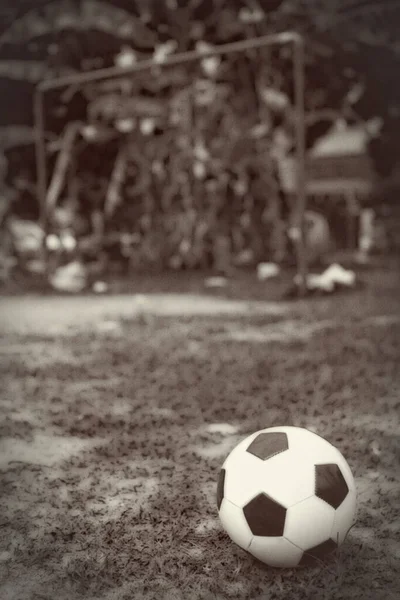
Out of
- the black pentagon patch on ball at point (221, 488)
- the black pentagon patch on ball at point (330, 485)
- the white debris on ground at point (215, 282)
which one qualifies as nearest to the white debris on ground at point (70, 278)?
the white debris on ground at point (215, 282)

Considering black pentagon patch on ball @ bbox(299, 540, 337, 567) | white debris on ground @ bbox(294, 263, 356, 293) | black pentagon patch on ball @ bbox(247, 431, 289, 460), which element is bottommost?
white debris on ground @ bbox(294, 263, 356, 293)

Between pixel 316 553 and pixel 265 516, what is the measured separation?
0.19 m

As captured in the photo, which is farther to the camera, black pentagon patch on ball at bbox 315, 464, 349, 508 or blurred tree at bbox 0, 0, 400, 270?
blurred tree at bbox 0, 0, 400, 270

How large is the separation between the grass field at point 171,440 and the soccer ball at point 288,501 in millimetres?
92

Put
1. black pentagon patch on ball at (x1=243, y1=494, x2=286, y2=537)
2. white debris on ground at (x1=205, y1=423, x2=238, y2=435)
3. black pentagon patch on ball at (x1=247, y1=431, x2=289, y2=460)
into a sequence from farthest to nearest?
white debris on ground at (x1=205, y1=423, x2=238, y2=435) < black pentagon patch on ball at (x1=247, y1=431, x2=289, y2=460) < black pentagon patch on ball at (x1=243, y1=494, x2=286, y2=537)

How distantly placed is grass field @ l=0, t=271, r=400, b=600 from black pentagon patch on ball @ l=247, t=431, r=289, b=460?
311 millimetres

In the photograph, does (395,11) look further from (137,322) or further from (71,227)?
(137,322)

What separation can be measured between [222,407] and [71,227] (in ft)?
27.1

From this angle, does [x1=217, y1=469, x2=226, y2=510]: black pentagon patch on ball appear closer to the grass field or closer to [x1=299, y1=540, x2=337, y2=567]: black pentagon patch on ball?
the grass field

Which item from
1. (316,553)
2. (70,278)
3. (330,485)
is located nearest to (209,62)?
(70,278)

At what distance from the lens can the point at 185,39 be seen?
10.5 meters

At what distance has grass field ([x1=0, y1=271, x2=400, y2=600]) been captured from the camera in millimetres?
1758

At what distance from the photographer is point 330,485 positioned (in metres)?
1.78

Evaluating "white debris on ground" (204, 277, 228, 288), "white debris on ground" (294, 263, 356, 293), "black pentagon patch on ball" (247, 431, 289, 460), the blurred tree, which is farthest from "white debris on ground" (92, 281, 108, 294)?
"black pentagon patch on ball" (247, 431, 289, 460)
